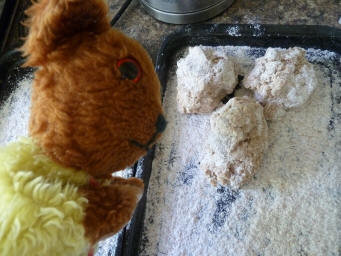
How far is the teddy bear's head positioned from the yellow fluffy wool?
22mm

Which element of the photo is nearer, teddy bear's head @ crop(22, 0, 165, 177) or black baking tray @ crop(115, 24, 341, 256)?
teddy bear's head @ crop(22, 0, 165, 177)

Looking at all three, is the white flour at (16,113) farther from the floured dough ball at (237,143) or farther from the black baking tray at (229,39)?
the floured dough ball at (237,143)

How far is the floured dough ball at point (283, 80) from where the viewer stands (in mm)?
797

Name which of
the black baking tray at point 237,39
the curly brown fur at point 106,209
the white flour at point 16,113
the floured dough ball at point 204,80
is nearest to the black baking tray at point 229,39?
the black baking tray at point 237,39

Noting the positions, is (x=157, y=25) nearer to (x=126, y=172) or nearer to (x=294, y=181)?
(x=126, y=172)

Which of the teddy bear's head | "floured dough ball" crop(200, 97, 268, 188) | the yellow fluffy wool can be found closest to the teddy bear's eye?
the teddy bear's head

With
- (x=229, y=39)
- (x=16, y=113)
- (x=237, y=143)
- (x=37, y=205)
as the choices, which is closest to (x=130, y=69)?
(x=37, y=205)

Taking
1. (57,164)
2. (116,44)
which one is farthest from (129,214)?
(116,44)

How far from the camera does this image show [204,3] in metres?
0.99

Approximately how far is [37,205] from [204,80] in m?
0.50

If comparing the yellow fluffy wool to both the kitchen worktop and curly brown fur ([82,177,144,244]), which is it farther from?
the kitchen worktop

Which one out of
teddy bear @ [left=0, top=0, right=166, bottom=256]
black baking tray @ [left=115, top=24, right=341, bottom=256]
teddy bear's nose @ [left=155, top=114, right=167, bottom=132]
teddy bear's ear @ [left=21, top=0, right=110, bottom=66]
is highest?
teddy bear's ear @ [left=21, top=0, right=110, bottom=66]

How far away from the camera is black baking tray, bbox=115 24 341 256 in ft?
2.86

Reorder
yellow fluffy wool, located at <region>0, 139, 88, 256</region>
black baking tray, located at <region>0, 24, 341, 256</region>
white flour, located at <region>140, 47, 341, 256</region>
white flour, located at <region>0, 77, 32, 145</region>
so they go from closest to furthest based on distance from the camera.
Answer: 1. yellow fluffy wool, located at <region>0, 139, 88, 256</region>
2. white flour, located at <region>140, 47, 341, 256</region>
3. black baking tray, located at <region>0, 24, 341, 256</region>
4. white flour, located at <region>0, 77, 32, 145</region>
